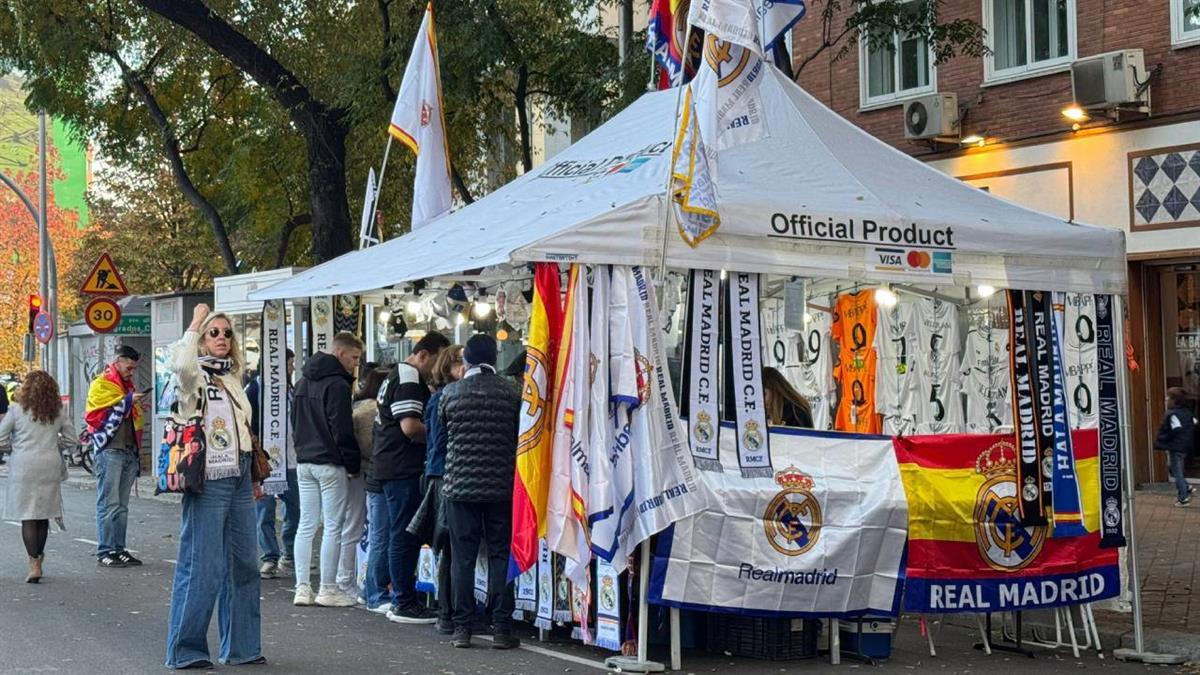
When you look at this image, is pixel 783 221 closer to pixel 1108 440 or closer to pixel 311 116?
pixel 1108 440

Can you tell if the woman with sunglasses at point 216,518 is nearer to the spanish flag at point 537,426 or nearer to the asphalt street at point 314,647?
the asphalt street at point 314,647

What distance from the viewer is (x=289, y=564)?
1347 cm

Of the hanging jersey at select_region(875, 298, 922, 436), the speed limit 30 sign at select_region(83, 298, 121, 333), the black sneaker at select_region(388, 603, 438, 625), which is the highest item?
the speed limit 30 sign at select_region(83, 298, 121, 333)

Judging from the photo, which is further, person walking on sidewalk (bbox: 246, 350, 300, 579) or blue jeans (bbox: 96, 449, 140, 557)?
blue jeans (bbox: 96, 449, 140, 557)

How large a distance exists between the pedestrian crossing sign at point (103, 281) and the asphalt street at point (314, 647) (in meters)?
10.7

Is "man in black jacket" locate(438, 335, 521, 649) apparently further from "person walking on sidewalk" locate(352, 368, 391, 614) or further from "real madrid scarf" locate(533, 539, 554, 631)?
"person walking on sidewalk" locate(352, 368, 391, 614)

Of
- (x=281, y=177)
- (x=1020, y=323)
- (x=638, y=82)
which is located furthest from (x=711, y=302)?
(x=281, y=177)

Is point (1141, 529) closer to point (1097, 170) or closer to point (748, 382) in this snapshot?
point (1097, 170)

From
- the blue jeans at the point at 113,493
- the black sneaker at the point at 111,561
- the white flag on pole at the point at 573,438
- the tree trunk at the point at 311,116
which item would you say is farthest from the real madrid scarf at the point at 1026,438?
the tree trunk at the point at 311,116

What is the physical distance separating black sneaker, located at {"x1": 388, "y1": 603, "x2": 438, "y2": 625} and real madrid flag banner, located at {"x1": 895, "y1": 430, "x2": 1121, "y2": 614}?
10.6 ft

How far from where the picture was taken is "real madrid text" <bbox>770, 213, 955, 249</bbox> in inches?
362

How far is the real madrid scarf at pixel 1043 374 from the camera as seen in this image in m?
9.68

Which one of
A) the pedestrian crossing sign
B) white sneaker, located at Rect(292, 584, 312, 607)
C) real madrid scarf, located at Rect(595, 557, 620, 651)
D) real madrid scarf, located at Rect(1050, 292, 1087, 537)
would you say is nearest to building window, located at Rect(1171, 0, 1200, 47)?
real madrid scarf, located at Rect(1050, 292, 1087, 537)

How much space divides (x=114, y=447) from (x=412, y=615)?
4.36m
